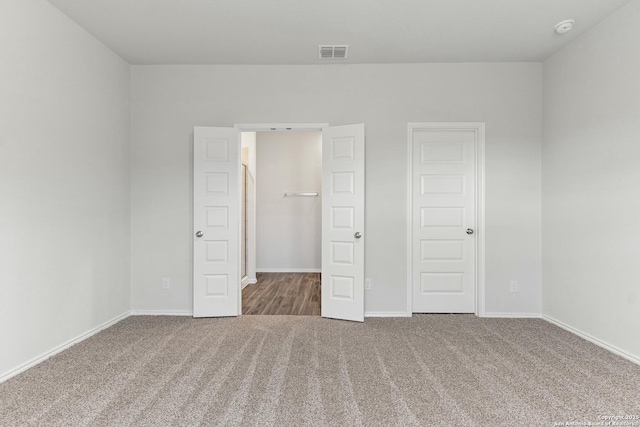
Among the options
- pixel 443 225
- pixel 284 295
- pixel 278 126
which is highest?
pixel 278 126

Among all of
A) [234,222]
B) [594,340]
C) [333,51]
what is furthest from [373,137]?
[594,340]

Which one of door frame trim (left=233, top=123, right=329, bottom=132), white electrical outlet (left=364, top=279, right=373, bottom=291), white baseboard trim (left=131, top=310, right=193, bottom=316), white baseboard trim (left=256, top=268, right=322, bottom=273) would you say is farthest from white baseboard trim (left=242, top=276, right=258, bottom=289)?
door frame trim (left=233, top=123, right=329, bottom=132)

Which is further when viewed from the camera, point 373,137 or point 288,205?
point 288,205

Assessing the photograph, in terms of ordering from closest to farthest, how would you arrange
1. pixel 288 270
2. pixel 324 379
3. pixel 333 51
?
pixel 324 379, pixel 333 51, pixel 288 270

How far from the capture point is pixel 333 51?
3408 mm

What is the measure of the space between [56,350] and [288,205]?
427cm

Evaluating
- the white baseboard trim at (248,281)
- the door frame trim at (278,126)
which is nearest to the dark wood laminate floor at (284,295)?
the white baseboard trim at (248,281)

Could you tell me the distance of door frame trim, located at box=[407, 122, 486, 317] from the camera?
368 cm

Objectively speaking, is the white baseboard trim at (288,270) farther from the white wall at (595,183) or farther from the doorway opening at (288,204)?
the white wall at (595,183)

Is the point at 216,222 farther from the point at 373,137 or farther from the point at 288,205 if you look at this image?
the point at 288,205

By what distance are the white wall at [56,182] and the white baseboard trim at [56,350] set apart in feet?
0.10

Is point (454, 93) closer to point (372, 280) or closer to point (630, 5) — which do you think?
point (630, 5)

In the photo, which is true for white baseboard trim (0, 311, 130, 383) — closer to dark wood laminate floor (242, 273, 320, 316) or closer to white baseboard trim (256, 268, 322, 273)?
dark wood laminate floor (242, 273, 320, 316)

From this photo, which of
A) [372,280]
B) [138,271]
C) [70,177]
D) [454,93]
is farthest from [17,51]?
[454,93]
